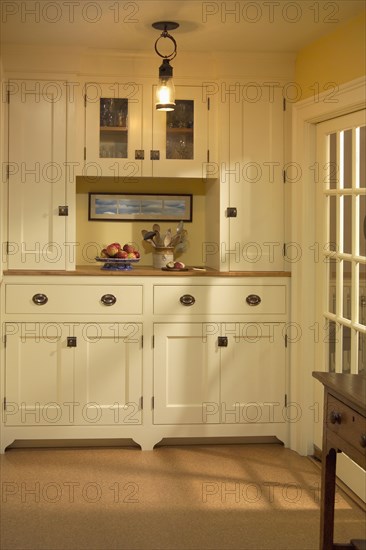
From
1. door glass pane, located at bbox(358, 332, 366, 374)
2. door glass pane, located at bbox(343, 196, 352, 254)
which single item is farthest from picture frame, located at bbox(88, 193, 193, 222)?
door glass pane, located at bbox(358, 332, 366, 374)

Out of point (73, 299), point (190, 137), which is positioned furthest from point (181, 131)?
point (73, 299)

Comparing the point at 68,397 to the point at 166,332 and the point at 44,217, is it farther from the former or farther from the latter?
the point at 44,217

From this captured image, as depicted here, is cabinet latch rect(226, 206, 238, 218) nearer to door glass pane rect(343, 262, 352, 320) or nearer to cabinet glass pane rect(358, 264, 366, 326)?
door glass pane rect(343, 262, 352, 320)

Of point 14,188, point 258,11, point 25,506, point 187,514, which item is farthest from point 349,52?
point 25,506

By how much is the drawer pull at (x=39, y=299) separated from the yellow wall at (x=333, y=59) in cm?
180

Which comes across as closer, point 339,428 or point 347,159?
point 339,428

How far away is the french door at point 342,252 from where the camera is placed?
4.10m

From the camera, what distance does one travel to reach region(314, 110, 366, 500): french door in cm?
410

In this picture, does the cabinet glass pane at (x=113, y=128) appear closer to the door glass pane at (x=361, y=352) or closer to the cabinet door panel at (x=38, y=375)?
the cabinet door panel at (x=38, y=375)

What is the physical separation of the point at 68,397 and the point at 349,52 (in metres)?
2.35

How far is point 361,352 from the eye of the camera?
160 inches

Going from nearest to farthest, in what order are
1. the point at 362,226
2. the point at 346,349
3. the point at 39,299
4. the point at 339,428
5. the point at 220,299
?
the point at 339,428, the point at 362,226, the point at 346,349, the point at 39,299, the point at 220,299

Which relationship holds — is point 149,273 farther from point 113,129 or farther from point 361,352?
point 361,352

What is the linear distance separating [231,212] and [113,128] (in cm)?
83
